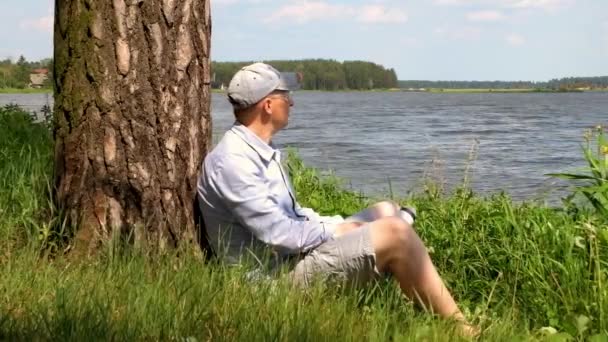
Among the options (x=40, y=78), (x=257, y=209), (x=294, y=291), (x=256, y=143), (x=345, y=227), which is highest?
(x=40, y=78)

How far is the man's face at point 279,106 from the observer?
422 centimetres

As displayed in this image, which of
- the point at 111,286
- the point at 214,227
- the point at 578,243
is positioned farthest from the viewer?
the point at 578,243

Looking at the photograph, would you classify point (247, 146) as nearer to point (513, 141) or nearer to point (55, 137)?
point (55, 137)

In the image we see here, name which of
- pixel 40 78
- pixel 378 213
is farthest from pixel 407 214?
pixel 40 78

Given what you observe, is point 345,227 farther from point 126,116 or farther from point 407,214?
point 126,116

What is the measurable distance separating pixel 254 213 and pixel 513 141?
17.9 meters

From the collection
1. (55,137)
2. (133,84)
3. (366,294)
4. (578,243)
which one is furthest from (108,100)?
(578,243)

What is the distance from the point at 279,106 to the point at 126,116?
0.69m

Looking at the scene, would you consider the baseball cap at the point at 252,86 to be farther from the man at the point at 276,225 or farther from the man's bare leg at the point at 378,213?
the man's bare leg at the point at 378,213

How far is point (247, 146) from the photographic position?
4.08 metres

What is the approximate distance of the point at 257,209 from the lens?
12.9ft

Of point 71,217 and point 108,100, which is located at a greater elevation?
point 108,100

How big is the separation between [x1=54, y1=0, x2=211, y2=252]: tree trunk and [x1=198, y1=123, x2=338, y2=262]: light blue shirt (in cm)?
19

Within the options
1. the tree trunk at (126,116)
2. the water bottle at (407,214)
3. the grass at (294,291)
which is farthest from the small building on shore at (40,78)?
the water bottle at (407,214)
